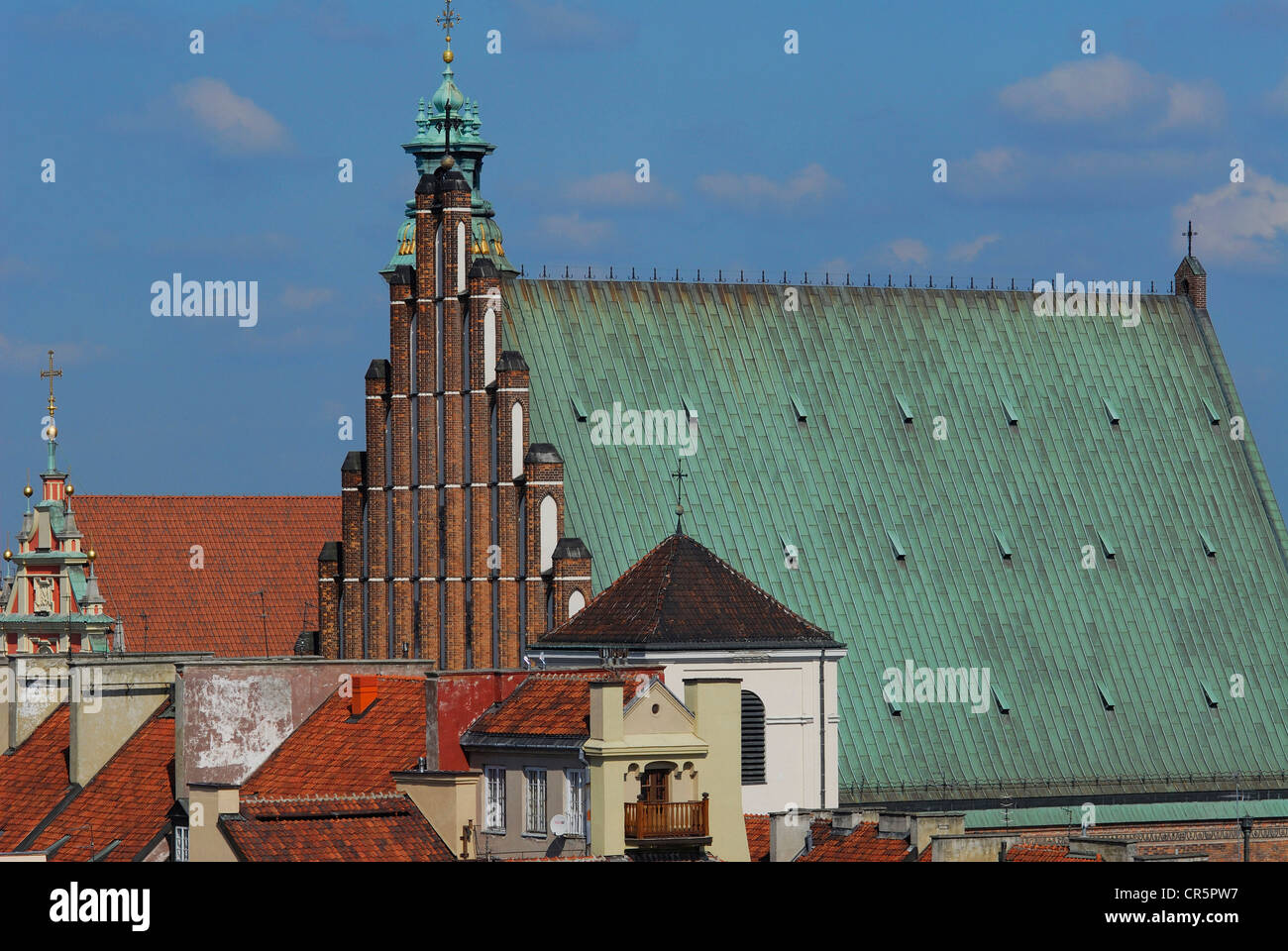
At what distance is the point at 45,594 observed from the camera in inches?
3524

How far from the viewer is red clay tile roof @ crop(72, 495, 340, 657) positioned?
321ft

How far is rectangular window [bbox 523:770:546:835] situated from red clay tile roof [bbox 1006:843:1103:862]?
338 inches

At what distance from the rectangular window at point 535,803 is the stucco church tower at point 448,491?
46.9 ft

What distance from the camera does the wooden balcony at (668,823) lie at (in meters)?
47.3

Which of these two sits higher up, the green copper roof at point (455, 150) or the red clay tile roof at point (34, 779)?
the green copper roof at point (455, 150)

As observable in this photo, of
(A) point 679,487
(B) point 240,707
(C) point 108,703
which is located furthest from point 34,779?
(A) point 679,487

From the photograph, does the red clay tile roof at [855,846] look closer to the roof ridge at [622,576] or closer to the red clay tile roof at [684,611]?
the red clay tile roof at [684,611]

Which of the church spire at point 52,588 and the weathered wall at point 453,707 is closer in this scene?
the weathered wall at point 453,707

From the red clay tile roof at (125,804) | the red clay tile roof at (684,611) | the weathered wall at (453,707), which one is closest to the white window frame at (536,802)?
the weathered wall at (453,707)

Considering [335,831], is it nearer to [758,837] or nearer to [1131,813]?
[758,837]

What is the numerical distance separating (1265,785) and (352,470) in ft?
82.5

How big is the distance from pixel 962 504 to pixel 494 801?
952 inches
